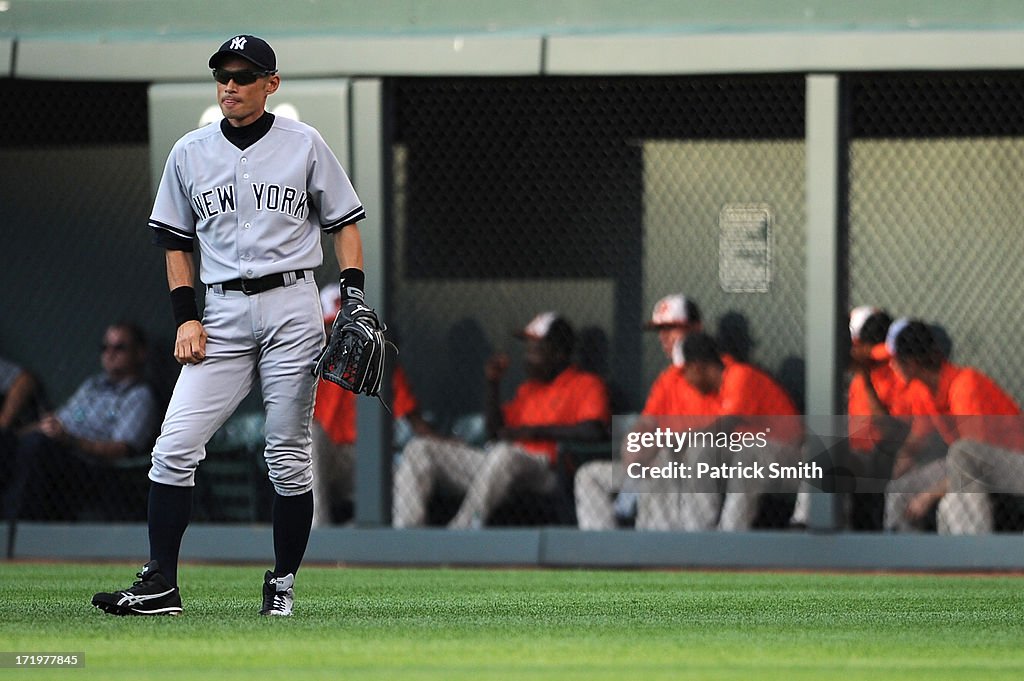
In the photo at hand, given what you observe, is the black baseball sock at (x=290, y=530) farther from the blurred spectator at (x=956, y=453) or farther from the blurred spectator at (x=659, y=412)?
the blurred spectator at (x=956, y=453)

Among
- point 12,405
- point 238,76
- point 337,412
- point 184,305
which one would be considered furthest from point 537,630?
point 12,405

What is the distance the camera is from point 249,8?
846 centimetres

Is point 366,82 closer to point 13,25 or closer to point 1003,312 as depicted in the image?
point 13,25

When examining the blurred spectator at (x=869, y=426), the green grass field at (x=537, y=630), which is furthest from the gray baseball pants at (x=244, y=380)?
the blurred spectator at (x=869, y=426)

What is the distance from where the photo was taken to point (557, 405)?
8695 mm

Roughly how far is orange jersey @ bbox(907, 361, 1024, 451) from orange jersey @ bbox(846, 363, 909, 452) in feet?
0.23

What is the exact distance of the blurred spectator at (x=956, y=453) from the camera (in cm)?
804

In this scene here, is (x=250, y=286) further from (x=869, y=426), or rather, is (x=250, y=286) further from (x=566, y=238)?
(x=566, y=238)

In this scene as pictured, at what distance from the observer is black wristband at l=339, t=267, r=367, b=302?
4.97 m

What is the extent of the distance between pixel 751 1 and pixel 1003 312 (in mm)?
2085

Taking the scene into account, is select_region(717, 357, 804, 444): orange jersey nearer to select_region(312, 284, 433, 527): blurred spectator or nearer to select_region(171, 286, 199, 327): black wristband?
select_region(312, 284, 433, 527): blurred spectator

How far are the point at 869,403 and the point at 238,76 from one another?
442 centimetres

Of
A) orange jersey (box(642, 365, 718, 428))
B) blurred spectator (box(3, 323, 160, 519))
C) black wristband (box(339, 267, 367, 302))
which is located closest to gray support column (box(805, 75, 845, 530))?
orange jersey (box(642, 365, 718, 428))

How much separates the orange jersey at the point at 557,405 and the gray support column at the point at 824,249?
111cm
